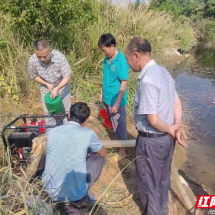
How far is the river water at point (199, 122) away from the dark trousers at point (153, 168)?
5.64 feet

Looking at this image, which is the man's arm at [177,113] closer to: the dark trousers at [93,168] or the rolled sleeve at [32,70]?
the dark trousers at [93,168]

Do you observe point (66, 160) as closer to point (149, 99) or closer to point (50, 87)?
point (149, 99)

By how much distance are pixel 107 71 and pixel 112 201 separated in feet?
5.39

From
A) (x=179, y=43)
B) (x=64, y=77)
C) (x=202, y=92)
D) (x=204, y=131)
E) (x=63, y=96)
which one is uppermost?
(x=179, y=43)

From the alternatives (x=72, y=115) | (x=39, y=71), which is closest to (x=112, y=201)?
(x=72, y=115)

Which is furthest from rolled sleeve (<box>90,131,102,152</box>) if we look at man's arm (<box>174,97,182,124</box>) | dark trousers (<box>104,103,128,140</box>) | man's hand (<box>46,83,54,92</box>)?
man's hand (<box>46,83,54,92</box>)

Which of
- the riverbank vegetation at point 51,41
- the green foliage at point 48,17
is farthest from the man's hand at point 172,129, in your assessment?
the green foliage at point 48,17

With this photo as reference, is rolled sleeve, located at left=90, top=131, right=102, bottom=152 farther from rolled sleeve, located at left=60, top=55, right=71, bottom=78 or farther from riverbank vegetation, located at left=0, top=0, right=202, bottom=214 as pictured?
riverbank vegetation, located at left=0, top=0, right=202, bottom=214

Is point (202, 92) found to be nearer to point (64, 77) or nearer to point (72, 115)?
point (64, 77)

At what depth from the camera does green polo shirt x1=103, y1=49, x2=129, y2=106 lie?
2.71 metres

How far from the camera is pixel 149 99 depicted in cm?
170

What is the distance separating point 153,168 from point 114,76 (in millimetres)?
1345

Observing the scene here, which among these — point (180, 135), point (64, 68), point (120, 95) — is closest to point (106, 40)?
point (120, 95)

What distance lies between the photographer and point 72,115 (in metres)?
2.01
